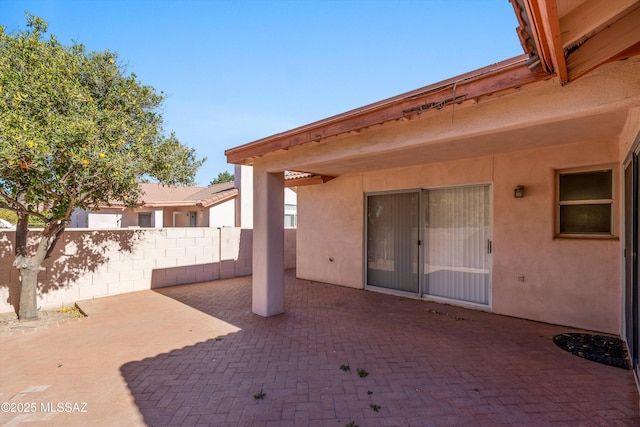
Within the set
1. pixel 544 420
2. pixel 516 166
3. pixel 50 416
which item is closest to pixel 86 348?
pixel 50 416

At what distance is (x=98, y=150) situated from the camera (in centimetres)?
514

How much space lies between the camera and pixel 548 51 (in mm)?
2143

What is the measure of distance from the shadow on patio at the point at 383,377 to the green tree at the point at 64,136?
3.36m

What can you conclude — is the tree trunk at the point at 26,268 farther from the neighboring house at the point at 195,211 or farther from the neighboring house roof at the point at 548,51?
the neighboring house at the point at 195,211

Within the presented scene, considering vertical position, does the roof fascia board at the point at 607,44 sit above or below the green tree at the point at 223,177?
below

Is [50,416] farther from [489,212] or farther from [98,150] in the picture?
[489,212]

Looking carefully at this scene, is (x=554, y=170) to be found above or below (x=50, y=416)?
above

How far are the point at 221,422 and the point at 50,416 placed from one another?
1716 mm

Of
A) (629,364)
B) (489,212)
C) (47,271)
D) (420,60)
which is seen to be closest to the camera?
(629,364)

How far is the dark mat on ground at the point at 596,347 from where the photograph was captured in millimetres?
4055

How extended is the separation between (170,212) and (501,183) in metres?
18.7

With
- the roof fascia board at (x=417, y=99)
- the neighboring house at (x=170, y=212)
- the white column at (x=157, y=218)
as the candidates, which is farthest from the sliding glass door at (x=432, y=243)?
the white column at (x=157, y=218)

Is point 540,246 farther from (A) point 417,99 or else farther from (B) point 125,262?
(B) point 125,262

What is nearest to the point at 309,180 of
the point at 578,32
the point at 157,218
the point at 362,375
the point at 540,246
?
the point at 540,246
